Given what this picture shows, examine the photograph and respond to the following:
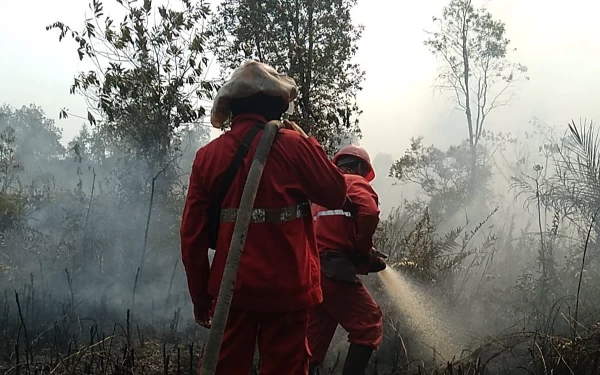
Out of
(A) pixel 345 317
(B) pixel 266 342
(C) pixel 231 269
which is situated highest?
(C) pixel 231 269

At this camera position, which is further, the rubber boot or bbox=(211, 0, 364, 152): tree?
bbox=(211, 0, 364, 152): tree

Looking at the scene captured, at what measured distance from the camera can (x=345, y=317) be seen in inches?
162

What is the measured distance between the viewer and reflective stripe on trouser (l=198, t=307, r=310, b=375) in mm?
2607

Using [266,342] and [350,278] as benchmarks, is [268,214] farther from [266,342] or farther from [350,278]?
[350,278]

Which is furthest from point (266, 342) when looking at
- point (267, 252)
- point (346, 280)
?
point (346, 280)

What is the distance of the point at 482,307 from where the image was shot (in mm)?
6355

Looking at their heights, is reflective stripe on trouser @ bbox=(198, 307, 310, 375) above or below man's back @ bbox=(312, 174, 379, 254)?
below

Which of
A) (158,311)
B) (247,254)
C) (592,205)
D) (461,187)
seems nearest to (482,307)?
(592,205)

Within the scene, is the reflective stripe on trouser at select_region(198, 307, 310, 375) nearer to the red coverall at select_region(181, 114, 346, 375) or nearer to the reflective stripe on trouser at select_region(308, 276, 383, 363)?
the red coverall at select_region(181, 114, 346, 375)

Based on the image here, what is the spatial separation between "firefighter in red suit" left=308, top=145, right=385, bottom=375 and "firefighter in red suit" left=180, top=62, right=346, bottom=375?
128 cm

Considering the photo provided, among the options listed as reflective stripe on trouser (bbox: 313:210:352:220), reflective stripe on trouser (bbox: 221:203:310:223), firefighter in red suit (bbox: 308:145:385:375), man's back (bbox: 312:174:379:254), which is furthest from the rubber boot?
reflective stripe on trouser (bbox: 221:203:310:223)

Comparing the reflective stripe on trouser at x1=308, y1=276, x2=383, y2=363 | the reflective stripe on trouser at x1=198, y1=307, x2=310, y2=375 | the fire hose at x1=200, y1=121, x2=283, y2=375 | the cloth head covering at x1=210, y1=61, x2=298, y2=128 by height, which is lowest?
the reflective stripe on trouser at x1=308, y1=276, x2=383, y2=363

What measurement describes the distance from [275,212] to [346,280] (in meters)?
1.67

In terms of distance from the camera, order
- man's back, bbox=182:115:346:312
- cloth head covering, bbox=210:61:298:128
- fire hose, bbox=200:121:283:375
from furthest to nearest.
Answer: cloth head covering, bbox=210:61:298:128
man's back, bbox=182:115:346:312
fire hose, bbox=200:121:283:375
